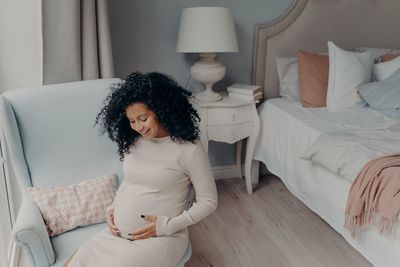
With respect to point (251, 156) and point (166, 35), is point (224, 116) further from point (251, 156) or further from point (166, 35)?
point (166, 35)

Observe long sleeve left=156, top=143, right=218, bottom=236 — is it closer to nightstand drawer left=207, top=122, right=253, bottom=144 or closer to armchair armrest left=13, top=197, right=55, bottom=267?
armchair armrest left=13, top=197, right=55, bottom=267

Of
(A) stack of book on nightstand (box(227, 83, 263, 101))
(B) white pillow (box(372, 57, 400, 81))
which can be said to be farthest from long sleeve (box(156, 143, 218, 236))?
(B) white pillow (box(372, 57, 400, 81))

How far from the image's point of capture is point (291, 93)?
8.91ft

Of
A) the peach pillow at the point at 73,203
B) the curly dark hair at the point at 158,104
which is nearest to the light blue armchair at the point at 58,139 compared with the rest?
the peach pillow at the point at 73,203

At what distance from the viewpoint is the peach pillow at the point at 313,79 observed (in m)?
2.55

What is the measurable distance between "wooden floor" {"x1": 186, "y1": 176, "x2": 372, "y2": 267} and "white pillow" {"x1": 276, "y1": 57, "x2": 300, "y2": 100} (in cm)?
73

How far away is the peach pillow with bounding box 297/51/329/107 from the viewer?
2.55 metres

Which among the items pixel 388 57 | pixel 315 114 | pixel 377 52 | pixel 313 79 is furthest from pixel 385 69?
pixel 315 114

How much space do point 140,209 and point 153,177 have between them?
132 mm

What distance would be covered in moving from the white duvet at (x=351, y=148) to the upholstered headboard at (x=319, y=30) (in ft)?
3.09

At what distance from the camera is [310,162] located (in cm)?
208

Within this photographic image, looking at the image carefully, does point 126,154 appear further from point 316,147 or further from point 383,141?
point 383,141

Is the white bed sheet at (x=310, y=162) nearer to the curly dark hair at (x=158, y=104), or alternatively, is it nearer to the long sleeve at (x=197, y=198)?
the long sleeve at (x=197, y=198)

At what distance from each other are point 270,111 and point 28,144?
5.21 ft
